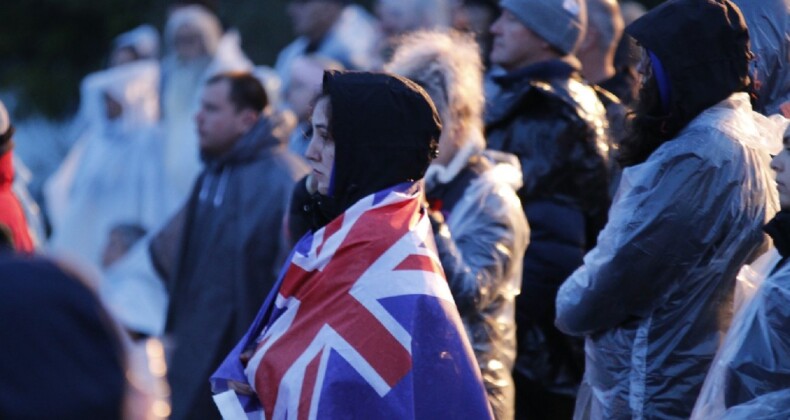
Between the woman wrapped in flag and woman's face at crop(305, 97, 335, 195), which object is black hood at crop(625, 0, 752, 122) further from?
woman's face at crop(305, 97, 335, 195)

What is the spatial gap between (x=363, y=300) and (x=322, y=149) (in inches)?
18.8

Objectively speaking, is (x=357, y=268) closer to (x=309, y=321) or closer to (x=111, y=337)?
(x=309, y=321)

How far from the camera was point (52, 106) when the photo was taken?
14.9 m

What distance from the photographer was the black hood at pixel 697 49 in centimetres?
441

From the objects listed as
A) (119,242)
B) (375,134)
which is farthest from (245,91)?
(375,134)

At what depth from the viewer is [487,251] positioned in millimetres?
5148

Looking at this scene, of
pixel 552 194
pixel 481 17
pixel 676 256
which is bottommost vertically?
pixel 481 17

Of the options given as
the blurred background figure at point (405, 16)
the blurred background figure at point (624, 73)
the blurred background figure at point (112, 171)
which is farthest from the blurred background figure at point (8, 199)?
the blurred background figure at point (112, 171)

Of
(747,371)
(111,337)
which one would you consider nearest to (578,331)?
(747,371)

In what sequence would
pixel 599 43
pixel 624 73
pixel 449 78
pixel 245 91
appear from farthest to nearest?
1. pixel 245 91
2. pixel 624 73
3. pixel 599 43
4. pixel 449 78

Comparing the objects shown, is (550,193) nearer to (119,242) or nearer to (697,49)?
(697,49)

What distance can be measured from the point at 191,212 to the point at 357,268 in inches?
147

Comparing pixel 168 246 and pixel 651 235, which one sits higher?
pixel 651 235

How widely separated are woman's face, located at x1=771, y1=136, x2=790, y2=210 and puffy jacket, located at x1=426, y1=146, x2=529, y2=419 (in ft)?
4.23
